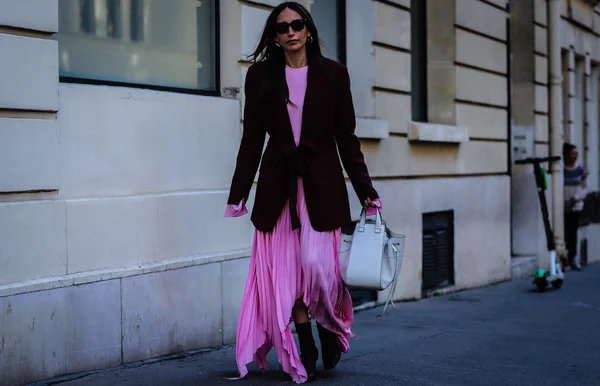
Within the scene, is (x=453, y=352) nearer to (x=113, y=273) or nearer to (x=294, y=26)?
(x=113, y=273)

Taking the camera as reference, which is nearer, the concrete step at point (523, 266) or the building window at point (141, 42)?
the building window at point (141, 42)

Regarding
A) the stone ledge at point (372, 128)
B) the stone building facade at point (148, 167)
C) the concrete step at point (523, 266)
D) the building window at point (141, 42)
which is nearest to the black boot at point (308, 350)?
the stone building facade at point (148, 167)

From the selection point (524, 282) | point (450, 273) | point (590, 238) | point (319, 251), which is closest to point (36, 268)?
point (319, 251)

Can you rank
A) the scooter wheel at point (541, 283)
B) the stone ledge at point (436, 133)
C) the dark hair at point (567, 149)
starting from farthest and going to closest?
1. the dark hair at point (567, 149)
2. the scooter wheel at point (541, 283)
3. the stone ledge at point (436, 133)

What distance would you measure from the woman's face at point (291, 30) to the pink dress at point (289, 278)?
16cm

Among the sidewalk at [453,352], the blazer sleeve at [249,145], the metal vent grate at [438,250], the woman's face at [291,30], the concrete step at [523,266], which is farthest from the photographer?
the concrete step at [523,266]

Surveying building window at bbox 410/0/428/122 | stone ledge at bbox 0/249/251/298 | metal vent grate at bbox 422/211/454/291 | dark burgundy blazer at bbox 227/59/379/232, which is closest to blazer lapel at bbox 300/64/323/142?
dark burgundy blazer at bbox 227/59/379/232

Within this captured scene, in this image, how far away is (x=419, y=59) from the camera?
11180mm

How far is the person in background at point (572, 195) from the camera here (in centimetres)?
1497

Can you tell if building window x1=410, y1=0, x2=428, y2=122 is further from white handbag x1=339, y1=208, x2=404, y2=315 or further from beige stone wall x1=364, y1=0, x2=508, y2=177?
white handbag x1=339, y1=208, x2=404, y2=315

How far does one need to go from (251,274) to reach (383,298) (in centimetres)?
395

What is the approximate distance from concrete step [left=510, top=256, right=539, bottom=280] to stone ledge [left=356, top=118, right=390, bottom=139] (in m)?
4.01

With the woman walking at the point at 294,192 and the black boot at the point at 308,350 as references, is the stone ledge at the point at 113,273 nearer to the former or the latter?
the woman walking at the point at 294,192

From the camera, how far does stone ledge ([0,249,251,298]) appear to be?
17.7 feet
